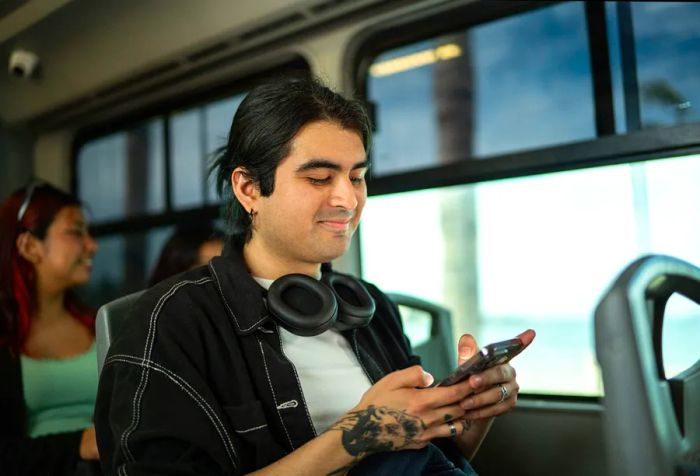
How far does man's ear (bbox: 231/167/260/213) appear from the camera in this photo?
1.42 meters

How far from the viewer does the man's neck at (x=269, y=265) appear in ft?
4.69

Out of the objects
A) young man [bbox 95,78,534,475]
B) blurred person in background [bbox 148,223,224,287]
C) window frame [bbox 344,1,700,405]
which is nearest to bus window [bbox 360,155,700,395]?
window frame [bbox 344,1,700,405]

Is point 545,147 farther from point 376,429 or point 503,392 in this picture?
Answer: point 376,429

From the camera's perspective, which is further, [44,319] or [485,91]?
[485,91]

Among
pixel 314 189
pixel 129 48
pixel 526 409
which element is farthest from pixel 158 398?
pixel 129 48

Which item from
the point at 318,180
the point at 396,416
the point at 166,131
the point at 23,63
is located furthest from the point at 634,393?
the point at 23,63

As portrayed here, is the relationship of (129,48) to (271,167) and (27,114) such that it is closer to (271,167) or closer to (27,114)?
(27,114)

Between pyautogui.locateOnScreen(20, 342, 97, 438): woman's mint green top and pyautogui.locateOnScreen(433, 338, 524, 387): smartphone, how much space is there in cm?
143

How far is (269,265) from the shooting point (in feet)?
4.71

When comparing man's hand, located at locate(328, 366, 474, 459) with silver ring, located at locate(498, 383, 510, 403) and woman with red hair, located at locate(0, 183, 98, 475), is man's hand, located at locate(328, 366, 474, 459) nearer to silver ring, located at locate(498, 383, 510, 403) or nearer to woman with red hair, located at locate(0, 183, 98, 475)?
silver ring, located at locate(498, 383, 510, 403)

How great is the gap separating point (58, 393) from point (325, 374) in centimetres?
122

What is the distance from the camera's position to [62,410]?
208 cm

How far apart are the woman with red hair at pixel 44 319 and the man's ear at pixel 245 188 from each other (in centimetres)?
86

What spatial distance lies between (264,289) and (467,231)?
4.25 feet
